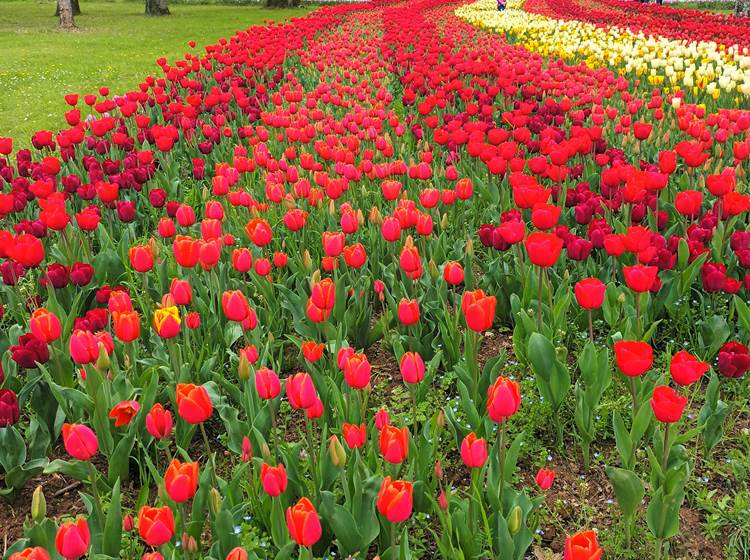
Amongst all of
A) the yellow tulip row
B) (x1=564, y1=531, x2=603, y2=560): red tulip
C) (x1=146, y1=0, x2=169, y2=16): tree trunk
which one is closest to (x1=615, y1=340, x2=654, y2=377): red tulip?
(x1=564, y1=531, x2=603, y2=560): red tulip

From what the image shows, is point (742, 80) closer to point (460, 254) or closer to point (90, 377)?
point (460, 254)

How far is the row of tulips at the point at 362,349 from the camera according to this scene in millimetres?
2281

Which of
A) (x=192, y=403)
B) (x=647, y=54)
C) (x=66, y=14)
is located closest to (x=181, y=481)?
(x=192, y=403)

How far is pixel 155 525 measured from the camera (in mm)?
1811

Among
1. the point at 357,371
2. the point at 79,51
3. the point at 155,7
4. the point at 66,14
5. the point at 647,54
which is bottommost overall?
the point at 357,371

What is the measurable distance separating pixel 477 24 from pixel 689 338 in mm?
21006

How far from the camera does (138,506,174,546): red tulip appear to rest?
1815mm

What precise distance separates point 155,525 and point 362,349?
196 cm

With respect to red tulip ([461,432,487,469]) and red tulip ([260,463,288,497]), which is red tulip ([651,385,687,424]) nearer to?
red tulip ([461,432,487,469])

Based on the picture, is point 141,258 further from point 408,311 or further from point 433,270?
point 433,270

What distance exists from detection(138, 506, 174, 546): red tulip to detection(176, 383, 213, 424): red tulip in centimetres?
33

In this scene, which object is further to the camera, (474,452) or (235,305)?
(235,305)

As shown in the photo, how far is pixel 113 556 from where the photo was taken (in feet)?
7.59

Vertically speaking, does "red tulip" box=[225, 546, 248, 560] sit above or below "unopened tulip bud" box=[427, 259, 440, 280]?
below
